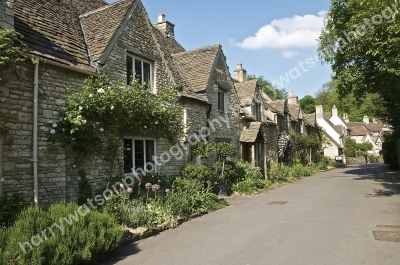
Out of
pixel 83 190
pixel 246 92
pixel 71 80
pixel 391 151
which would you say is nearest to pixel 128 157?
pixel 83 190

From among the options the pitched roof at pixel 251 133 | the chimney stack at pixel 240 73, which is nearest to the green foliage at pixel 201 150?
the pitched roof at pixel 251 133

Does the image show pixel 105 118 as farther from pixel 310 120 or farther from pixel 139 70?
pixel 310 120

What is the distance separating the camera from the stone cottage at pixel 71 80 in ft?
25.0

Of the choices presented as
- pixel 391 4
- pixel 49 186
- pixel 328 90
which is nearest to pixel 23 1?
pixel 49 186

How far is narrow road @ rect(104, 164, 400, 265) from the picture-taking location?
6.22m

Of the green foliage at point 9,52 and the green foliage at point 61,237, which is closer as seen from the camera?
the green foliage at point 61,237

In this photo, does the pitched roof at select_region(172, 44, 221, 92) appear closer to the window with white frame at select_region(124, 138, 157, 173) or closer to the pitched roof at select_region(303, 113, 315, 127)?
the window with white frame at select_region(124, 138, 157, 173)

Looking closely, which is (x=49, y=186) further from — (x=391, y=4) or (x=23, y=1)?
(x=391, y=4)

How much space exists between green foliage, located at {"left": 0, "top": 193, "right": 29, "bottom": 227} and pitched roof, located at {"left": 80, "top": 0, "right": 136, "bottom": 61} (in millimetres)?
5246

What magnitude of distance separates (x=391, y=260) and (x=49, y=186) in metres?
7.95

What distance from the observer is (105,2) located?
1606 cm

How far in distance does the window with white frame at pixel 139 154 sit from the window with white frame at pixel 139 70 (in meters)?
2.24

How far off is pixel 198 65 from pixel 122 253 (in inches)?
492

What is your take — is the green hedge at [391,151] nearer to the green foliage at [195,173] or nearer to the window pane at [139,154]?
the green foliage at [195,173]
